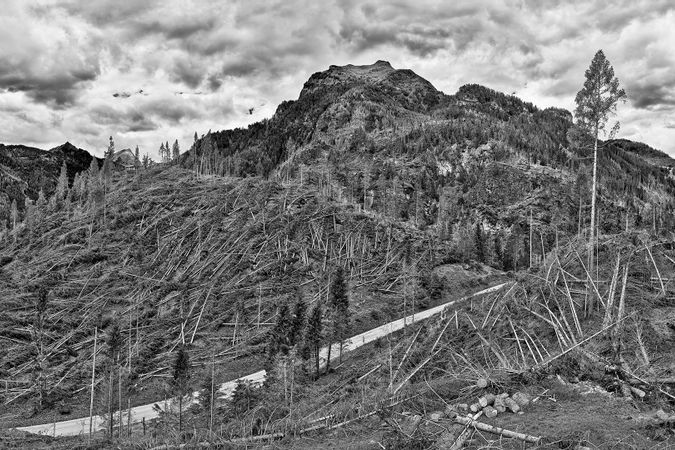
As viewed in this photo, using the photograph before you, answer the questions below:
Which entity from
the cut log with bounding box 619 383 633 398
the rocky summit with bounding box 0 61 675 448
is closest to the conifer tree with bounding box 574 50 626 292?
the rocky summit with bounding box 0 61 675 448

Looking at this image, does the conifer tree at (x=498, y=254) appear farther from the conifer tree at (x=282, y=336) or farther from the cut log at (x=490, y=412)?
the cut log at (x=490, y=412)

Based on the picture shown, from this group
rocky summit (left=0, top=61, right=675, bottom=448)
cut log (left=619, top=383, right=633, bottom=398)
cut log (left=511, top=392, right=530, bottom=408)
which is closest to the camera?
cut log (left=619, top=383, right=633, bottom=398)

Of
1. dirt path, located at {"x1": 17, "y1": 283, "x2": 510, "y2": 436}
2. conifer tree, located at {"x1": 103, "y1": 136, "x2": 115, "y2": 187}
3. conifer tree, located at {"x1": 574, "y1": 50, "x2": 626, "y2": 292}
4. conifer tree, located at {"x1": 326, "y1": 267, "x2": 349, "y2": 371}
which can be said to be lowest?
dirt path, located at {"x1": 17, "y1": 283, "x2": 510, "y2": 436}

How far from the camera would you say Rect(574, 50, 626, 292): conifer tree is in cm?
3225

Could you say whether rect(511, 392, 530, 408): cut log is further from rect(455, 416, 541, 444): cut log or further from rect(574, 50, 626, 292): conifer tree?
rect(574, 50, 626, 292): conifer tree

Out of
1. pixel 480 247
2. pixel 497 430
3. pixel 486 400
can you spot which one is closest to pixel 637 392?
pixel 486 400

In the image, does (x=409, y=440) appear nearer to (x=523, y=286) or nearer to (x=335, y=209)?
(x=523, y=286)

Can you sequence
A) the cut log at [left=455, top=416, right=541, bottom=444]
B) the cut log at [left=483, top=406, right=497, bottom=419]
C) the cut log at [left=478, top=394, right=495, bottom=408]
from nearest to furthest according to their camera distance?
the cut log at [left=455, top=416, right=541, bottom=444]
the cut log at [left=483, top=406, right=497, bottom=419]
the cut log at [left=478, top=394, right=495, bottom=408]

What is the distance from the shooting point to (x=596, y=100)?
108 ft

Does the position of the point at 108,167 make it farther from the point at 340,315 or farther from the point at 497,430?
the point at 497,430

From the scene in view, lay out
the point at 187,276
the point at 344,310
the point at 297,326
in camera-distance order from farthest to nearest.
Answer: the point at 187,276
the point at 344,310
the point at 297,326

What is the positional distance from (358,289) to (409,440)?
76.2 meters

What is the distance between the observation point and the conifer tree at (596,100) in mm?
32250

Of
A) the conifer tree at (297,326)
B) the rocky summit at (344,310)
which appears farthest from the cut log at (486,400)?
the conifer tree at (297,326)
